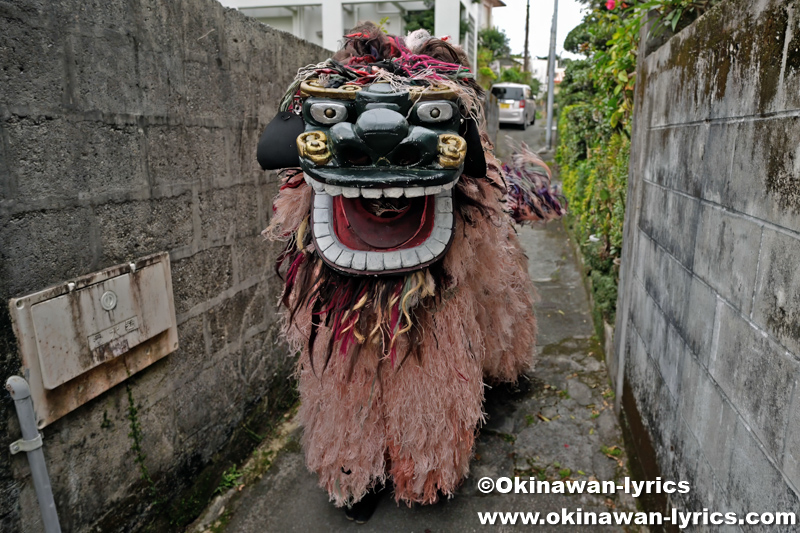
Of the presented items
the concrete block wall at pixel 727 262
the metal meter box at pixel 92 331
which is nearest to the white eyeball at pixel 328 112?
the metal meter box at pixel 92 331

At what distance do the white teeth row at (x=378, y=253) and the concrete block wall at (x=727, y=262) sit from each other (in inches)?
36.3

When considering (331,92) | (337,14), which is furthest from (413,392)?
(337,14)

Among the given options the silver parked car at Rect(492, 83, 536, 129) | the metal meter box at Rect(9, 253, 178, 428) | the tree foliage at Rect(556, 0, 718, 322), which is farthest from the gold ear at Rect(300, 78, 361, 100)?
the silver parked car at Rect(492, 83, 536, 129)

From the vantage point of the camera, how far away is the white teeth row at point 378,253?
1.98m

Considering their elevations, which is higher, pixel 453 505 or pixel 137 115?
pixel 137 115

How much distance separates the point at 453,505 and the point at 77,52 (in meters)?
2.46

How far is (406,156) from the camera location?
1.82 meters

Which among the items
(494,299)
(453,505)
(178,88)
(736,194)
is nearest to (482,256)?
(494,299)

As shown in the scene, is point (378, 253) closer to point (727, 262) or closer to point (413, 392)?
point (413, 392)

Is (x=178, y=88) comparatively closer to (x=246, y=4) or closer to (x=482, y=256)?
(x=482, y=256)

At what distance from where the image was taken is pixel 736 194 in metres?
1.67

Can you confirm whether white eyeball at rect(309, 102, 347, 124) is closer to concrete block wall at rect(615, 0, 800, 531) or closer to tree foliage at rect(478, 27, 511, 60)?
concrete block wall at rect(615, 0, 800, 531)

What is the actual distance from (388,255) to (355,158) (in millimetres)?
373

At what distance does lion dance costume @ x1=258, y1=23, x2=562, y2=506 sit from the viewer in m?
1.83
